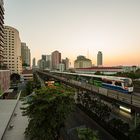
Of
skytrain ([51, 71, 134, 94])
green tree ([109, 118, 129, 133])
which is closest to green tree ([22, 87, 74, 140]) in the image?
green tree ([109, 118, 129, 133])

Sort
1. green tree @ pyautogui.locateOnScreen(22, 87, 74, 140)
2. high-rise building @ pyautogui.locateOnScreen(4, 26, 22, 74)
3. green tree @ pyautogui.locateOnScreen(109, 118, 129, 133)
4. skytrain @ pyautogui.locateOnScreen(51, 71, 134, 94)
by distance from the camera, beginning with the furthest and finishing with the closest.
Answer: high-rise building @ pyautogui.locateOnScreen(4, 26, 22, 74) → skytrain @ pyautogui.locateOnScreen(51, 71, 134, 94) → green tree @ pyautogui.locateOnScreen(109, 118, 129, 133) → green tree @ pyautogui.locateOnScreen(22, 87, 74, 140)

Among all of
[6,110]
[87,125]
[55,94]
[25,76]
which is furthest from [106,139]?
A: [25,76]

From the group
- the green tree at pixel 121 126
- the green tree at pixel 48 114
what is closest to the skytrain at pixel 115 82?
the green tree at pixel 121 126

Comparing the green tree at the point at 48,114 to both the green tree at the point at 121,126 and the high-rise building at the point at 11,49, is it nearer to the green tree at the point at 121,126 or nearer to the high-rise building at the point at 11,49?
the green tree at the point at 121,126

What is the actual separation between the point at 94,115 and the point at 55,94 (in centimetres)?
1706

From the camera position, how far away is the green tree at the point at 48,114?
20.7m

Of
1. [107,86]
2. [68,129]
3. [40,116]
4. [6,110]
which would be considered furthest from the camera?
[107,86]

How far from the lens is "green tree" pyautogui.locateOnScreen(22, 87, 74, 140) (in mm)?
20703

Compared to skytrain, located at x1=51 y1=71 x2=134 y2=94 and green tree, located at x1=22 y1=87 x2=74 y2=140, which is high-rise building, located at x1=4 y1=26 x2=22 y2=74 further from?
green tree, located at x1=22 y1=87 x2=74 y2=140

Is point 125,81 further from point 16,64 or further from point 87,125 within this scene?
point 16,64

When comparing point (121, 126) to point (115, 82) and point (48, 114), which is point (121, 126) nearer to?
point (48, 114)

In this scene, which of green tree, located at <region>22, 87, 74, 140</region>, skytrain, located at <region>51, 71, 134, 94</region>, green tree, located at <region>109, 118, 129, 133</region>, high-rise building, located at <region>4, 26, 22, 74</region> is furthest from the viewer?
high-rise building, located at <region>4, 26, 22, 74</region>

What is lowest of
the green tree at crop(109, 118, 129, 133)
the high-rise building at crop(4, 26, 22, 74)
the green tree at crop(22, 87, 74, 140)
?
the green tree at crop(109, 118, 129, 133)

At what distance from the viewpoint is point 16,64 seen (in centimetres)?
14900
